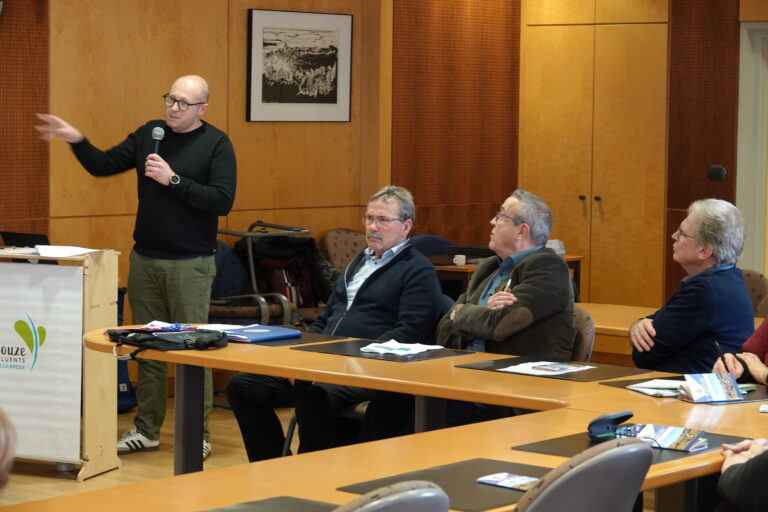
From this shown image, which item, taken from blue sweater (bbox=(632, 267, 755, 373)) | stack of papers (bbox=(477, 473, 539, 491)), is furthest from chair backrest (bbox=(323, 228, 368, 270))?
stack of papers (bbox=(477, 473, 539, 491))

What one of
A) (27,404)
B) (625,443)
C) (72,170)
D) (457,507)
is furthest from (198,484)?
(72,170)

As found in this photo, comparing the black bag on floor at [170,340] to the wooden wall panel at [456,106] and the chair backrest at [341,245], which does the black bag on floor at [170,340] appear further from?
the wooden wall panel at [456,106]

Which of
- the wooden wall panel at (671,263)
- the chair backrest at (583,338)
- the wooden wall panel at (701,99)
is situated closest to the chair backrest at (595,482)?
the chair backrest at (583,338)

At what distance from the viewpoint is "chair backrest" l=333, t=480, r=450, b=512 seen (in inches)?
75.8

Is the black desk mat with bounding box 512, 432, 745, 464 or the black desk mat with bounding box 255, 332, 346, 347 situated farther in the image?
the black desk mat with bounding box 255, 332, 346, 347

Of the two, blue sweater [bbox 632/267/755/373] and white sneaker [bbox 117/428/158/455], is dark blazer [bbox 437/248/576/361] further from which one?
white sneaker [bbox 117/428/158/455]

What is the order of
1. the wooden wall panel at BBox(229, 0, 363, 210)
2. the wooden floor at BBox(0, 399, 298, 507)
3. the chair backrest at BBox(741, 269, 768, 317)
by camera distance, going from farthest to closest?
the wooden wall panel at BBox(229, 0, 363, 210), the chair backrest at BBox(741, 269, 768, 317), the wooden floor at BBox(0, 399, 298, 507)

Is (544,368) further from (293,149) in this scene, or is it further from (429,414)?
(293,149)

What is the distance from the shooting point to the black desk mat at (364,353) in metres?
4.56

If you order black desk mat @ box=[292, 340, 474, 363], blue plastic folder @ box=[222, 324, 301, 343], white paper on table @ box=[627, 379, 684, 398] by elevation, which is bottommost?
white paper on table @ box=[627, 379, 684, 398]

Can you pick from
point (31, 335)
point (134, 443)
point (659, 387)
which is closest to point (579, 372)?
point (659, 387)

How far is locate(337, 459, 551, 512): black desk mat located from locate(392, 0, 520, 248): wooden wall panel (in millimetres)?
6003

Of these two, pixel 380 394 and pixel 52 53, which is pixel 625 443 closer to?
pixel 380 394

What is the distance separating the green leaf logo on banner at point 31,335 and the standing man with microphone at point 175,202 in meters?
0.51
